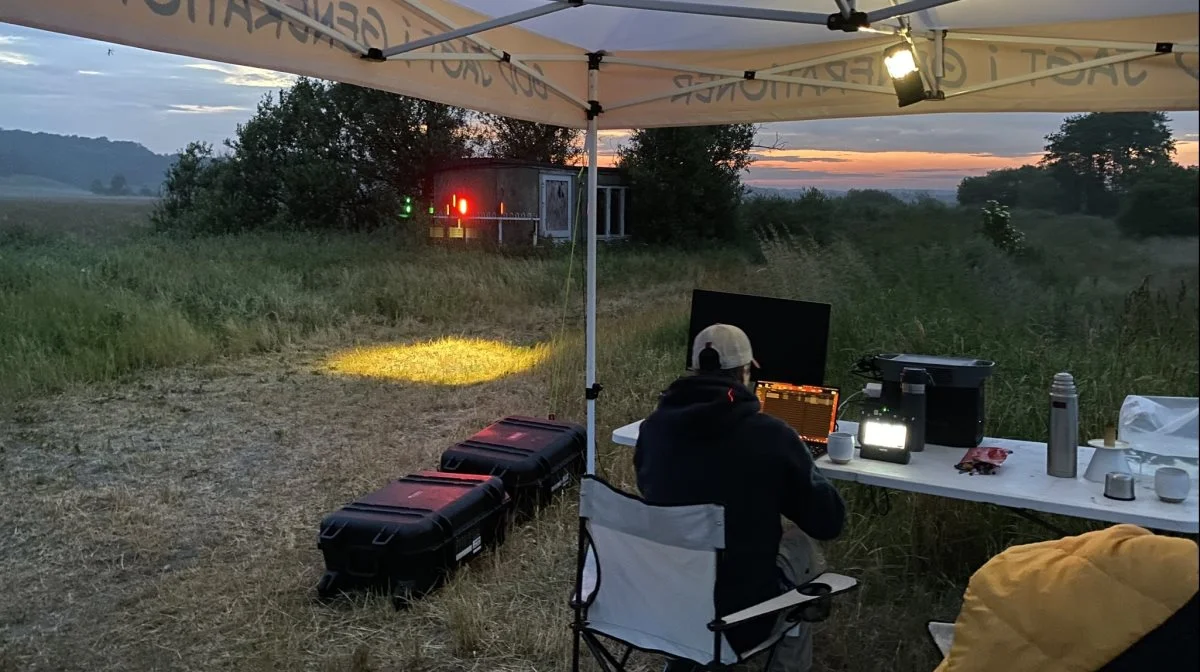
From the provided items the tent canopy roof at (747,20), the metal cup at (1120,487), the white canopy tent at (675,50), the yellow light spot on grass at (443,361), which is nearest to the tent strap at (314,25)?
the white canopy tent at (675,50)

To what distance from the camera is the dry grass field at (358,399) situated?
311cm

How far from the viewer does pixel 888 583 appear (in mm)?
3414

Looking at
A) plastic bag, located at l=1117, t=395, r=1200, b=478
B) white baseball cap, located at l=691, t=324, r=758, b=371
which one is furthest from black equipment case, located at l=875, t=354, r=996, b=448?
white baseball cap, located at l=691, t=324, r=758, b=371

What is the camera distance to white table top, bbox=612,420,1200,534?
7.11 feet

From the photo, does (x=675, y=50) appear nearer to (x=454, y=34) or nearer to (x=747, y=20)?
(x=747, y=20)

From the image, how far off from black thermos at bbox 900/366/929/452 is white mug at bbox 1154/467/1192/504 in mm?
673

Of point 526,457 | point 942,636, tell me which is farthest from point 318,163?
point 942,636

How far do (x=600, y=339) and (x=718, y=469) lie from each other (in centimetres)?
640

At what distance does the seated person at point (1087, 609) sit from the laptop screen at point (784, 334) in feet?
3.99

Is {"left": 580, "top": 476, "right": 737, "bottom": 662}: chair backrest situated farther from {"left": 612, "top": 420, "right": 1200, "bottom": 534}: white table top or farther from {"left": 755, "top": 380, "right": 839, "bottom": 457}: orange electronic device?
{"left": 755, "top": 380, "right": 839, "bottom": 457}: orange electronic device

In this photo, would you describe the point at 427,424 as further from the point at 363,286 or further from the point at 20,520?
the point at 363,286

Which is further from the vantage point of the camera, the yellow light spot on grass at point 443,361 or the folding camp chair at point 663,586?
the yellow light spot on grass at point 443,361

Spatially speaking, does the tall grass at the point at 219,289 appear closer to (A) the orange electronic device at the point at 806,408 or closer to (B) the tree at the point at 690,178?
(B) the tree at the point at 690,178

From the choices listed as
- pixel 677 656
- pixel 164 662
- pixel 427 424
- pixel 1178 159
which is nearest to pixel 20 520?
pixel 164 662
